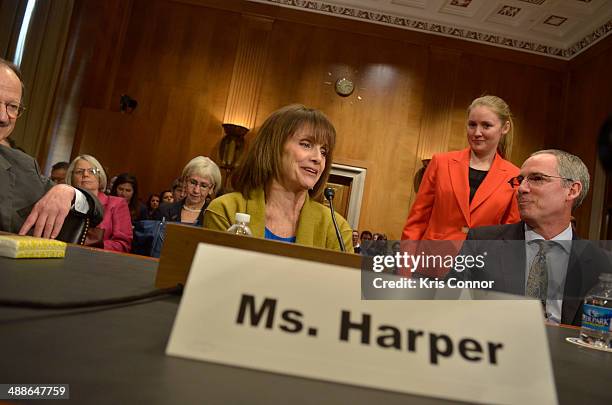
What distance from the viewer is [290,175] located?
1.64 meters

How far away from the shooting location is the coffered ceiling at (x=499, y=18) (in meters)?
6.43

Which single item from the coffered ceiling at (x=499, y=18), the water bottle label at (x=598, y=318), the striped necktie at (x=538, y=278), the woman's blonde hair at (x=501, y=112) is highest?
the coffered ceiling at (x=499, y=18)

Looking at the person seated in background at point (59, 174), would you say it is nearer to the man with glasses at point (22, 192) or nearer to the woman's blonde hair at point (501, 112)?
the man with glasses at point (22, 192)

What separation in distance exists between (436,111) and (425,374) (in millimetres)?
7228

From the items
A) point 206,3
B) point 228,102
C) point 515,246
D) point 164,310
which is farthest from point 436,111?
point 164,310

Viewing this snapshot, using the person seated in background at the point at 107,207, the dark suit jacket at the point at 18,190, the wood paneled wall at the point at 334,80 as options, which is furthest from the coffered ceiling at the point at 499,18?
the dark suit jacket at the point at 18,190

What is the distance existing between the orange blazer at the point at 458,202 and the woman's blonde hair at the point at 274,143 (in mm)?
806

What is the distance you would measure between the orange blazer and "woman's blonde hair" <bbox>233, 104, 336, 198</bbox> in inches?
31.7

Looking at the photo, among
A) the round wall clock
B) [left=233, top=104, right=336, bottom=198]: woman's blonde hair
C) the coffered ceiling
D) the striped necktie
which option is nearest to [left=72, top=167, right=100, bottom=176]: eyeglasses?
[left=233, top=104, right=336, bottom=198]: woman's blonde hair

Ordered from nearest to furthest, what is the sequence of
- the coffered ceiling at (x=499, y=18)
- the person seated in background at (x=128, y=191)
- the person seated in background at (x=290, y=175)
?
the person seated in background at (x=290, y=175)
the person seated in background at (x=128, y=191)
the coffered ceiling at (x=499, y=18)

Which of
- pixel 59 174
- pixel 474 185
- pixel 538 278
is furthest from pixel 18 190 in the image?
pixel 59 174

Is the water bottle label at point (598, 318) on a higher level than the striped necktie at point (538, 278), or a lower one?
lower

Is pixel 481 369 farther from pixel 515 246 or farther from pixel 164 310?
pixel 515 246

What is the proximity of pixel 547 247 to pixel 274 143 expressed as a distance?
98 centimetres
